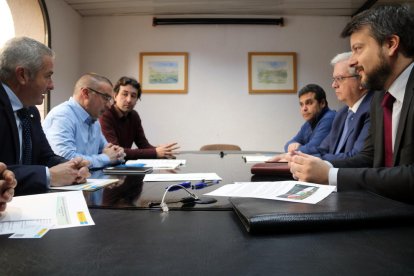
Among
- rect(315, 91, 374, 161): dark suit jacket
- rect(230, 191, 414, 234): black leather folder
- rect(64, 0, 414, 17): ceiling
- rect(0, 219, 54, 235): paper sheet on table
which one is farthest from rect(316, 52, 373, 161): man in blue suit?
rect(64, 0, 414, 17): ceiling

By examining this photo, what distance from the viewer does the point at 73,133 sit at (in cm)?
217

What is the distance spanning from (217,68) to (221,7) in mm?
814

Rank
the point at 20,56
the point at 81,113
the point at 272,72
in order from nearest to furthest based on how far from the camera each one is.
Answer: the point at 20,56 < the point at 81,113 < the point at 272,72

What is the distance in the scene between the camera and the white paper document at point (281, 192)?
85 centimetres

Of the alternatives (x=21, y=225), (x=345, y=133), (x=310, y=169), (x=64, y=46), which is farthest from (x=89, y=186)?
(x=64, y=46)

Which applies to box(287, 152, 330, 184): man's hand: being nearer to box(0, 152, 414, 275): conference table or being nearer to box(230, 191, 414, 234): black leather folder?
box(230, 191, 414, 234): black leather folder

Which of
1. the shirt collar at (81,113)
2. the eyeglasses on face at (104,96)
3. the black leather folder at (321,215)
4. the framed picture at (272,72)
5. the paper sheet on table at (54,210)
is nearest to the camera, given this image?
the black leather folder at (321,215)

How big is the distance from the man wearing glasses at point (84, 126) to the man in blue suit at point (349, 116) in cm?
130

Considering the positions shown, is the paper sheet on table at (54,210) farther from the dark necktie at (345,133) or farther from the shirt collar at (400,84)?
the dark necktie at (345,133)

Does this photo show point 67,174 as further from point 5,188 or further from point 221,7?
point 221,7

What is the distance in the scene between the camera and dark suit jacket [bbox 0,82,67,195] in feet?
3.70

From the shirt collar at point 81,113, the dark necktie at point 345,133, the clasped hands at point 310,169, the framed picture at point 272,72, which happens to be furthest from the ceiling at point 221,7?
the clasped hands at point 310,169

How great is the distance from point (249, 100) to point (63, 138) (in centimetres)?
313

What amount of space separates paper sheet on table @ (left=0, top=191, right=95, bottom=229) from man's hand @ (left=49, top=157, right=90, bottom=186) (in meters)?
0.25
